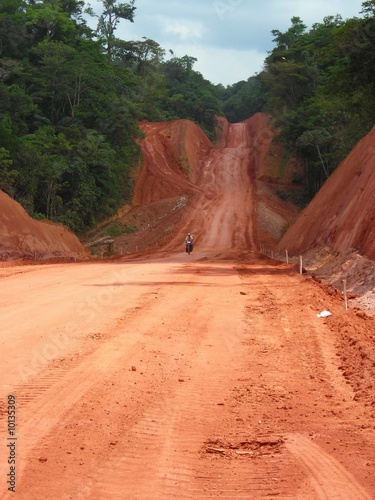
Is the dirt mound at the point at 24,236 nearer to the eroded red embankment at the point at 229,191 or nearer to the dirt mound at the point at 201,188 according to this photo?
the dirt mound at the point at 201,188

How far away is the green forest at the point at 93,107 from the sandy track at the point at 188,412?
2285 centimetres

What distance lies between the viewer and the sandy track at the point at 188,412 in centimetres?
549

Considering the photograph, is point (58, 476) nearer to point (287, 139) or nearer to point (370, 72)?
point (370, 72)

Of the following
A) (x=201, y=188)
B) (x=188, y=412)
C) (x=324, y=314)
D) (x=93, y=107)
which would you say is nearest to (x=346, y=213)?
(x=324, y=314)

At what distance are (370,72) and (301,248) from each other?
8.91 metres

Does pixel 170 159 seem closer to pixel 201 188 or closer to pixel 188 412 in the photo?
pixel 201 188

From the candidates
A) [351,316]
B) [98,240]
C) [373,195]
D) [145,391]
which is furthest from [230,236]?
[145,391]

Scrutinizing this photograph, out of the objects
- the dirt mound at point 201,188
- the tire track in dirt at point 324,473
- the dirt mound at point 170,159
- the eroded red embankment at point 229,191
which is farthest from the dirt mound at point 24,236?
the tire track in dirt at point 324,473

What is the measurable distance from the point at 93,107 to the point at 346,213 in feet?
110

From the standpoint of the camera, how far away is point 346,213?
1028 inches

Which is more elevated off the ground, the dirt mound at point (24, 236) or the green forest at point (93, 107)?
the green forest at point (93, 107)

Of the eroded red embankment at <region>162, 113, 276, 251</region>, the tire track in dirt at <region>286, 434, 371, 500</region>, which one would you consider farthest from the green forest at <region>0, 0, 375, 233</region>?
the tire track in dirt at <region>286, 434, 371, 500</region>

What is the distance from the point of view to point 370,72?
31016mm

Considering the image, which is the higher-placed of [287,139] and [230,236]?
[287,139]
